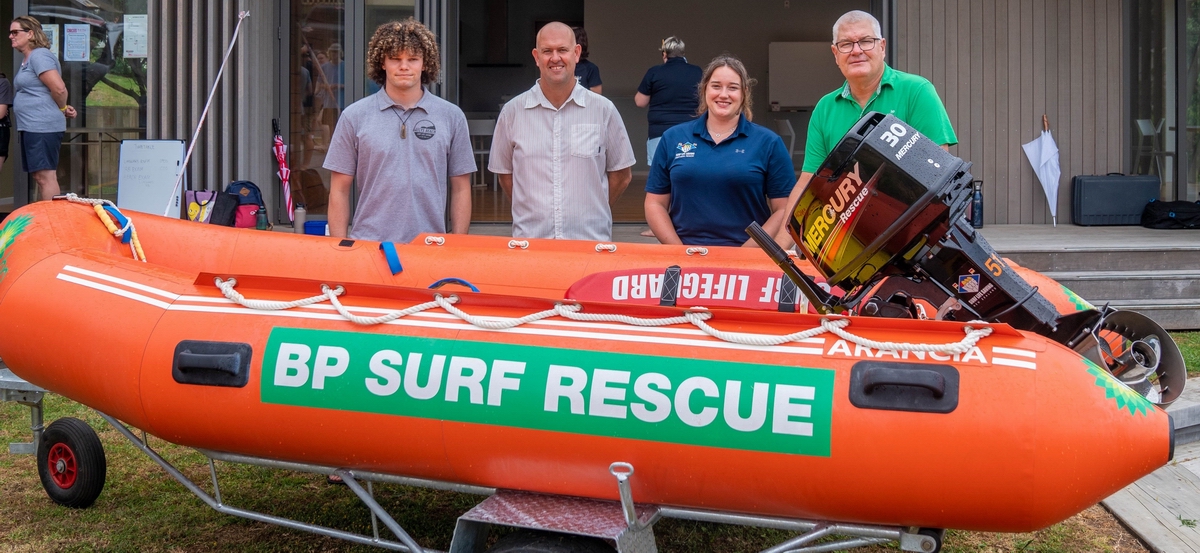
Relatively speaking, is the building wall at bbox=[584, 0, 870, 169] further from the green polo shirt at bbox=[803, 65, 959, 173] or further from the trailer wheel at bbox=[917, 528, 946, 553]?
the trailer wheel at bbox=[917, 528, 946, 553]

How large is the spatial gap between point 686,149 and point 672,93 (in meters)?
3.71

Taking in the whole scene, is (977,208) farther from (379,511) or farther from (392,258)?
(379,511)

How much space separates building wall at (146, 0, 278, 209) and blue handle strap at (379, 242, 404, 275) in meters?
4.40

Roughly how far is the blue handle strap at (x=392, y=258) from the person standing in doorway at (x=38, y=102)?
4.87 m

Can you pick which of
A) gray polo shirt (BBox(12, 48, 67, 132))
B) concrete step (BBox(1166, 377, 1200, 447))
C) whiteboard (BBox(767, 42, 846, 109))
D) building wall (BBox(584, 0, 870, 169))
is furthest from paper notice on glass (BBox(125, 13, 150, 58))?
whiteboard (BBox(767, 42, 846, 109))

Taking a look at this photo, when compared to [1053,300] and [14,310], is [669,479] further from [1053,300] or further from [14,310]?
[14,310]

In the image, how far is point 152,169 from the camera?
7145mm

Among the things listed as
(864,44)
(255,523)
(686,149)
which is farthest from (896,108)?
(255,523)

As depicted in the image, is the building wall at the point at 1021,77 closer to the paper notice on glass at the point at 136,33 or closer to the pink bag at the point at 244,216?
the pink bag at the point at 244,216

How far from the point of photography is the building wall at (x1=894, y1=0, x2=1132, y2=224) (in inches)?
318

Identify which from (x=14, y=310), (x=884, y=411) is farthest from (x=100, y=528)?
(x=884, y=411)

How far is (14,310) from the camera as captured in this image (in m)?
2.96

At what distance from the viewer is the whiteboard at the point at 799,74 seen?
48.5 feet

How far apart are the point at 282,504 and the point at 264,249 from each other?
873 millimetres
